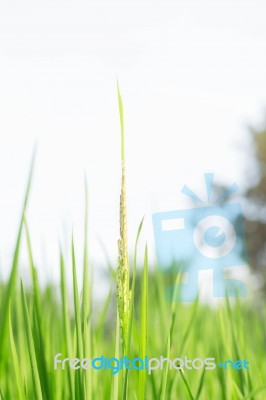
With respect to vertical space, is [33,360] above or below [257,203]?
below

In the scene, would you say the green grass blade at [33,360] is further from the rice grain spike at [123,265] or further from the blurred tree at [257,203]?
the blurred tree at [257,203]

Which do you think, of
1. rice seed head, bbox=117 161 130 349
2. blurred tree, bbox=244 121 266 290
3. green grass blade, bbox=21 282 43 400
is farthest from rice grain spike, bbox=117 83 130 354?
blurred tree, bbox=244 121 266 290

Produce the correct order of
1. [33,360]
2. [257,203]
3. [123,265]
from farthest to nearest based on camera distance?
[257,203] < [33,360] < [123,265]

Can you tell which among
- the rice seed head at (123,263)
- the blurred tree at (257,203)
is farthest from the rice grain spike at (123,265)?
the blurred tree at (257,203)

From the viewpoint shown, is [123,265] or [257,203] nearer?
[123,265]

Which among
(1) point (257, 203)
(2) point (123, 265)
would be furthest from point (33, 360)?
(1) point (257, 203)

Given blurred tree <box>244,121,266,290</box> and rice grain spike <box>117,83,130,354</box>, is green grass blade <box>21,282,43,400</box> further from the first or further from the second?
blurred tree <box>244,121,266,290</box>

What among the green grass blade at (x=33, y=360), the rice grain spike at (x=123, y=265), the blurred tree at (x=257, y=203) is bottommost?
the green grass blade at (x=33, y=360)

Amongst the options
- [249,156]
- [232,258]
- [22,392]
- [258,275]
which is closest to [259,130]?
[249,156]

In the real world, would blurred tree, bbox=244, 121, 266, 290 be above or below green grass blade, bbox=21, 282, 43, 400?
above

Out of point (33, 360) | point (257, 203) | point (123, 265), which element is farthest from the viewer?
point (257, 203)

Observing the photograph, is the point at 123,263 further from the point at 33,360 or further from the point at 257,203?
the point at 257,203
